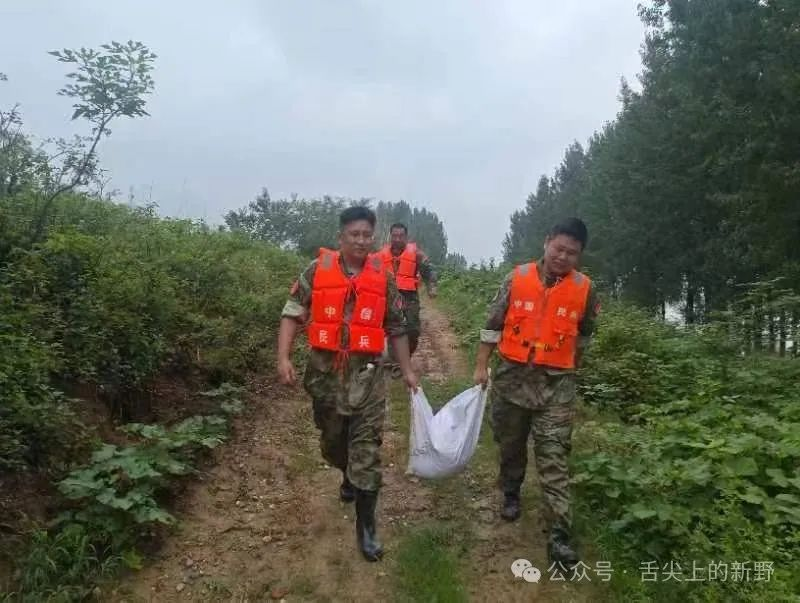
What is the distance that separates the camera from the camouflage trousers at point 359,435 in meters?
3.59

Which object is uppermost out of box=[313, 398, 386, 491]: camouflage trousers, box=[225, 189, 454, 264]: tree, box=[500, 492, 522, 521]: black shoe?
box=[225, 189, 454, 264]: tree

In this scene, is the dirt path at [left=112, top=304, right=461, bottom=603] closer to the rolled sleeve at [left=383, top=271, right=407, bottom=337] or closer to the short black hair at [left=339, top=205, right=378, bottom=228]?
the rolled sleeve at [left=383, top=271, right=407, bottom=337]

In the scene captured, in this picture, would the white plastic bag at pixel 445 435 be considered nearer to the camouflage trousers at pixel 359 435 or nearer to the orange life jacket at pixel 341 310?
the camouflage trousers at pixel 359 435

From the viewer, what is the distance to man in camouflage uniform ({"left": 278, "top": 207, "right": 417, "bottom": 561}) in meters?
3.61

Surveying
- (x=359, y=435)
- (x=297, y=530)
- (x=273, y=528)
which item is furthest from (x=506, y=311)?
(x=273, y=528)

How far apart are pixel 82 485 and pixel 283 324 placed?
56.6 inches

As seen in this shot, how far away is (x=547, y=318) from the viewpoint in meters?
3.71

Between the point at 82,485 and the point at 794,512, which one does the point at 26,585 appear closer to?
the point at 82,485

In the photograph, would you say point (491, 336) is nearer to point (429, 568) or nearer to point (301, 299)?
point (301, 299)

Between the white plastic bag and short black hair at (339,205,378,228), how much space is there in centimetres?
115

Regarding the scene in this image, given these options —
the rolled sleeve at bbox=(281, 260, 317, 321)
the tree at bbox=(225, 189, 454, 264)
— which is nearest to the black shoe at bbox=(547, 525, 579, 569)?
the rolled sleeve at bbox=(281, 260, 317, 321)

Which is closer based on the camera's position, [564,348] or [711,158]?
[564,348]

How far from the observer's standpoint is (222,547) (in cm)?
370

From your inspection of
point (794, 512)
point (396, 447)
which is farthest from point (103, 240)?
point (794, 512)
